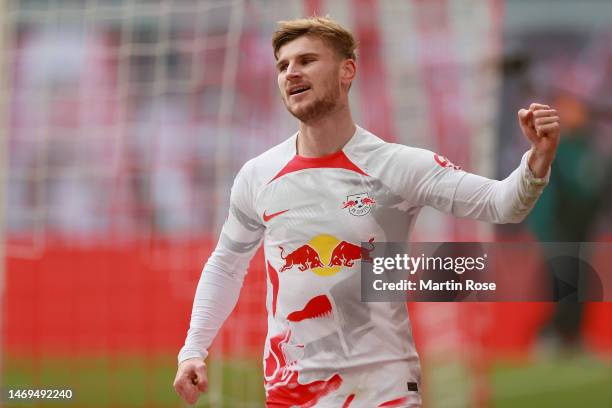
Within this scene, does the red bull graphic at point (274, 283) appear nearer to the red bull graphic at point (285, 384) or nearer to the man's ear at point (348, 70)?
the red bull graphic at point (285, 384)

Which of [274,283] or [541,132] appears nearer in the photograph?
[541,132]

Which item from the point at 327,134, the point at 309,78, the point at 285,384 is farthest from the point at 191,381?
the point at 309,78

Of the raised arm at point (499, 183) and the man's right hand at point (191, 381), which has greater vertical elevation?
the raised arm at point (499, 183)

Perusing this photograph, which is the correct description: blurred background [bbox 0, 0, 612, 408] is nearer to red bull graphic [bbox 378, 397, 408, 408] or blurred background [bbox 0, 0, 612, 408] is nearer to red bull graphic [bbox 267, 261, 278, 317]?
red bull graphic [bbox 267, 261, 278, 317]

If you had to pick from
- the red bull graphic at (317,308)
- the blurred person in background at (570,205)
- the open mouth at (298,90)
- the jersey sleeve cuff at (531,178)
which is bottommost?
the red bull graphic at (317,308)

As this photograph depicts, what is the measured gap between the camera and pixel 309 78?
115 inches

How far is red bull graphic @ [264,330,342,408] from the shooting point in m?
2.84

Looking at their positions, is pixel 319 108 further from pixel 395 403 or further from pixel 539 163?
pixel 395 403

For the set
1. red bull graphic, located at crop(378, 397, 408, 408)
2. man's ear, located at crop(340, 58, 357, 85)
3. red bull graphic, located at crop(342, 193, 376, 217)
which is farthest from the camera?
man's ear, located at crop(340, 58, 357, 85)

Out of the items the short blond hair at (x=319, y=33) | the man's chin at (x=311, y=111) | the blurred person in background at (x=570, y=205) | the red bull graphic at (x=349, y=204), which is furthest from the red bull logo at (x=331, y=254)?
the blurred person in background at (x=570, y=205)

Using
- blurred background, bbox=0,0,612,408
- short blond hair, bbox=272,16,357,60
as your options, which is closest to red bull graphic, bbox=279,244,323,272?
short blond hair, bbox=272,16,357,60

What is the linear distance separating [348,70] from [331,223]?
474 millimetres

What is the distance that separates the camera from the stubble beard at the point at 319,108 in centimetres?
291

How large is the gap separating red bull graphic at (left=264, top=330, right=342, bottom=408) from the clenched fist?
82 cm
